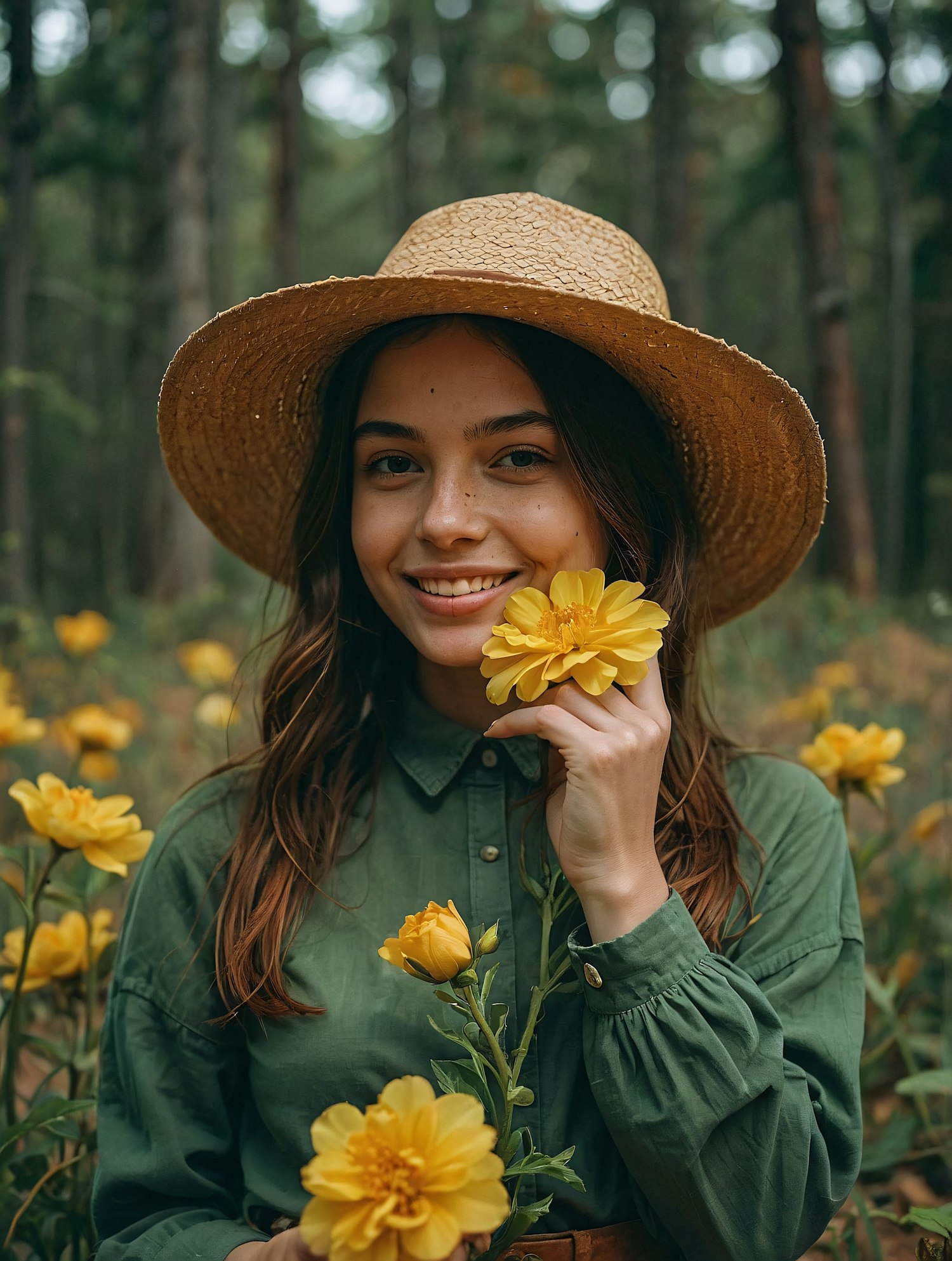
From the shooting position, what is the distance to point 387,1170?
0.78m

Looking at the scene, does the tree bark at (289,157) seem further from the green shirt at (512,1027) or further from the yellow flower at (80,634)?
the green shirt at (512,1027)

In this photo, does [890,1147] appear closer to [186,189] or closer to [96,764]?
[96,764]

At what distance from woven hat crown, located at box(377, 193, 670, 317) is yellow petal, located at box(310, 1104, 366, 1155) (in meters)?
0.90

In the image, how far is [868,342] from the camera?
517 inches

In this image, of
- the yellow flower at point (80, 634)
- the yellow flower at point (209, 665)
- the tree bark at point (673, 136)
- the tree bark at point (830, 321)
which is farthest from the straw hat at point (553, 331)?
the tree bark at point (673, 136)

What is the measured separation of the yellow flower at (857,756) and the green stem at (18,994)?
1181mm

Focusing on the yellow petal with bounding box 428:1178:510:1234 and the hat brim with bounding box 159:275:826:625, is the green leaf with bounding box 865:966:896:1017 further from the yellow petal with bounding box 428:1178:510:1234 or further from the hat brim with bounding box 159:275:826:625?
the yellow petal with bounding box 428:1178:510:1234

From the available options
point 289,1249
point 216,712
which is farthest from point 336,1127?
point 216,712

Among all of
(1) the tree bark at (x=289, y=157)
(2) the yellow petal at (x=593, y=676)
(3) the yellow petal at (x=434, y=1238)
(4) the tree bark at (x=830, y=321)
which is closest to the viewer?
(3) the yellow petal at (x=434, y=1238)

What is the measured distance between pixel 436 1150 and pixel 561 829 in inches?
13.9

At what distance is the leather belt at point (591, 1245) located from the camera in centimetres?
114

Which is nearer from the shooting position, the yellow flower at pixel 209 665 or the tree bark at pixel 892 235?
the yellow flower at pixel 209 665

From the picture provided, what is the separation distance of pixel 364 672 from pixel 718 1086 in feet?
2.49

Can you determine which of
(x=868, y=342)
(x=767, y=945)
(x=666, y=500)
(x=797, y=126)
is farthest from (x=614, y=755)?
(x=868, y=342)
